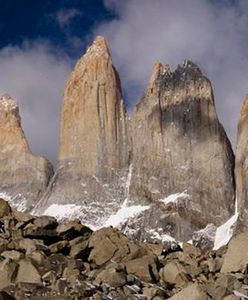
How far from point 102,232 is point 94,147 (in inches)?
4761

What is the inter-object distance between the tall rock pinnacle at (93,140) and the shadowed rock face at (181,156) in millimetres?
5317

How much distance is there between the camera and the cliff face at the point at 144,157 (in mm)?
126188

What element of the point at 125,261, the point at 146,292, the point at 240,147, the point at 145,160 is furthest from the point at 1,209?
the point at 145,160

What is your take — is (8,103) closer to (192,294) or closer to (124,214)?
(124,214)

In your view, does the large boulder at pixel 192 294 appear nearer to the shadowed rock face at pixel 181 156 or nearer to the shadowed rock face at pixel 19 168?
the shadowed rock face at pixel 181 156

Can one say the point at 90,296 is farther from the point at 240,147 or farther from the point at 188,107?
the point at 188,107

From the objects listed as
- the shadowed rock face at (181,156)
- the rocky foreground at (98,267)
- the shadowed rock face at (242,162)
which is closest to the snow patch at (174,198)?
the shadowed rock face at (181,156)

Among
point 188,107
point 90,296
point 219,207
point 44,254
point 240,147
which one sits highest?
point 188,107

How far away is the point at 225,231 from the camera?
118750 millimetres

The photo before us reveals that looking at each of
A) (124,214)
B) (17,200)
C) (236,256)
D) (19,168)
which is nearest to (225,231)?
(124,214)

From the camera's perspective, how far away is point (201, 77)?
461 ft

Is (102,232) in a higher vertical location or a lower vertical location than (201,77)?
lower

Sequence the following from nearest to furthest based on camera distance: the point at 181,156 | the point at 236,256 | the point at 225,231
→ the point at 236,256
the point at 225,231
the point at 181,156

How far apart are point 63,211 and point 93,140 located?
804 inches
